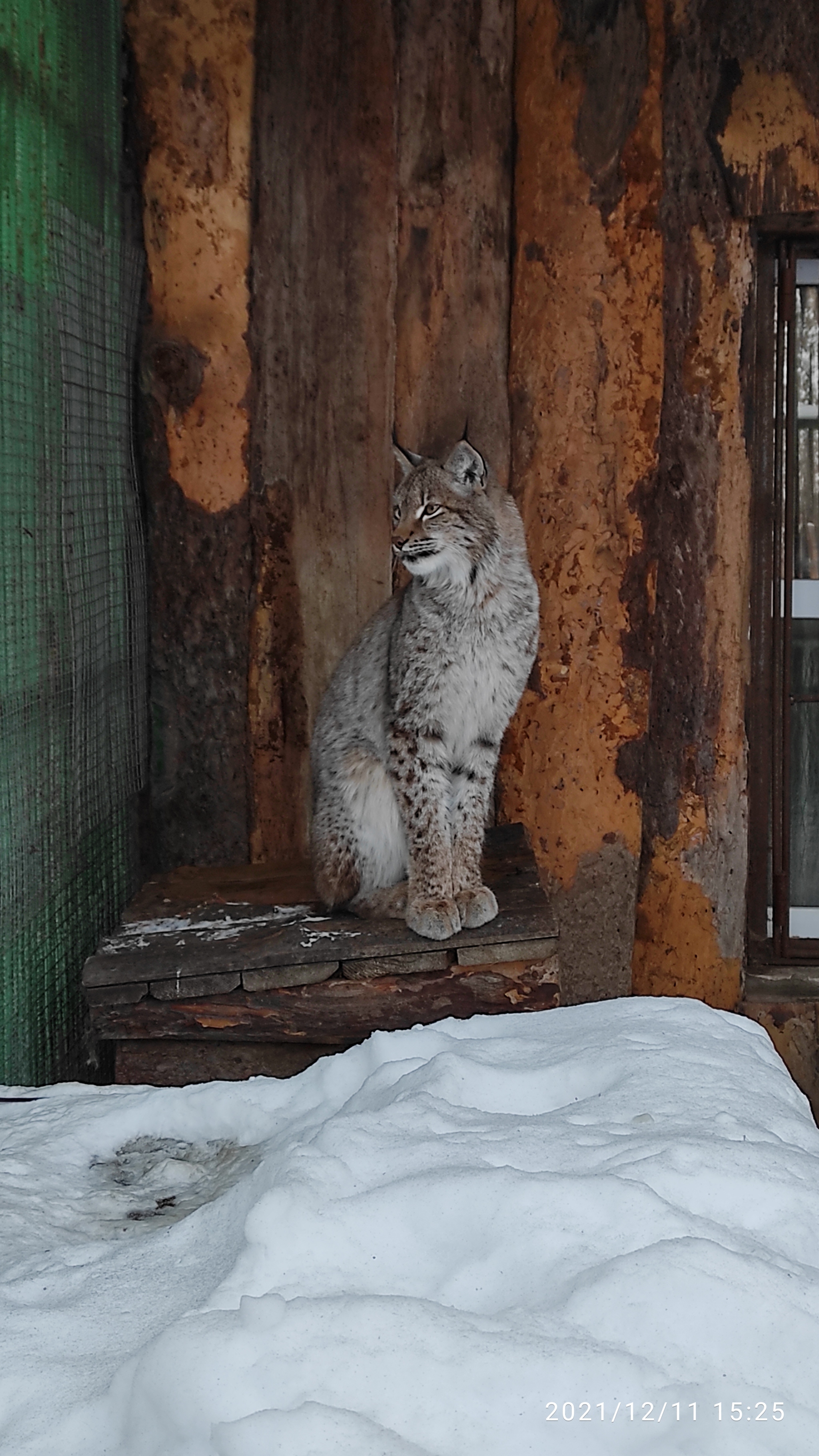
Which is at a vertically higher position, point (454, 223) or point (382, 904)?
point (454, 223)

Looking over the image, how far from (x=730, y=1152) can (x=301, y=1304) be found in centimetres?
68

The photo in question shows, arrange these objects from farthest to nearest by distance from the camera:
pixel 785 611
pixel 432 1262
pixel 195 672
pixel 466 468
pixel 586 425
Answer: pixel 785 611, pixel 195 672, pixel 586 425, pixel 466 468, pixel 432 1262

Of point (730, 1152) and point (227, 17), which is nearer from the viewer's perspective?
point (730, 1152)

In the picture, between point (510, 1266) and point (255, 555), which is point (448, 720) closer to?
point (255, 555)

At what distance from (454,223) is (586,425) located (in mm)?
735

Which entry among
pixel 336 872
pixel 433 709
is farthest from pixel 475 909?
pixel 433 709

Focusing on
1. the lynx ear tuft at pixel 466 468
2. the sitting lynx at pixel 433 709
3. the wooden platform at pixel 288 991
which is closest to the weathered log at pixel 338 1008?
the wooden platform at pixel 288 991

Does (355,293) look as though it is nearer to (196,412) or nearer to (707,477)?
(196,412)

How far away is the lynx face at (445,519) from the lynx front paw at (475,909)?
2.79ft

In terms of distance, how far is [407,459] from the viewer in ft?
11.6

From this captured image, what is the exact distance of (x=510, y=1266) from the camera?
63.2 inches

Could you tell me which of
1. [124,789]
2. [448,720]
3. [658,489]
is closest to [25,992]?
[124,789]

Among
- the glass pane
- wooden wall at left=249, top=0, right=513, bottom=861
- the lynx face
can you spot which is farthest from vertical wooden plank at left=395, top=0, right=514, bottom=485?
the glass pane

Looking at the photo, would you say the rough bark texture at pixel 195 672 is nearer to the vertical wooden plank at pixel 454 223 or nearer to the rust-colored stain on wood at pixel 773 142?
the vertical wooden plank at pixel 454 223
